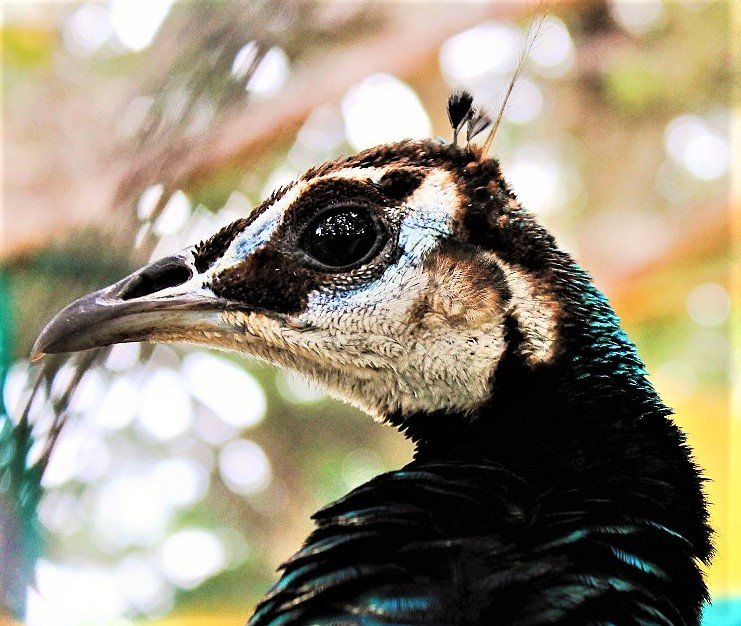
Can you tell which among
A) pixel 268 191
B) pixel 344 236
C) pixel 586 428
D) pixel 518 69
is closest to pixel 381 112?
pixel 268 191

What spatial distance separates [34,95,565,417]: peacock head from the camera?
66 centimetres

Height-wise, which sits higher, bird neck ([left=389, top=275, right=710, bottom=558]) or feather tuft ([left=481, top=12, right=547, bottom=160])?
feather tuft ([left=481, top=12, right=547, bottom=160])

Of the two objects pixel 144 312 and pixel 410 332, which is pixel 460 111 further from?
pixel 144 312

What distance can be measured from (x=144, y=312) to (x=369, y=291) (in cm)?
18

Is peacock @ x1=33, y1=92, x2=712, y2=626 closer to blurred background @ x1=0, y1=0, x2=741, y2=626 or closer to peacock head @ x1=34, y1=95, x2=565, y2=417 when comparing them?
peacock head @ x1=34, y1=95, x2=565, y2=417

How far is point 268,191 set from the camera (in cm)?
113

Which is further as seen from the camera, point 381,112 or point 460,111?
point 381,112

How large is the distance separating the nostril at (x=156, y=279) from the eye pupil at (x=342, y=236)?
109 mm

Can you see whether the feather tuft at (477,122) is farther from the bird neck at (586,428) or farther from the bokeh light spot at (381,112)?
the bokeh light spot at (381,112)

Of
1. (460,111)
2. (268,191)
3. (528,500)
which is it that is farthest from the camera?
(268,191)

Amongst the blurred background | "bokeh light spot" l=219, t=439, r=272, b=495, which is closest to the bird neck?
the blurred background

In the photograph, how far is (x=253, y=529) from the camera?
56.9 inches

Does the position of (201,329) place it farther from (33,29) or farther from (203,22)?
(33,29)

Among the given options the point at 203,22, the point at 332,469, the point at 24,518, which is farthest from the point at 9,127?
the point at 332,469
